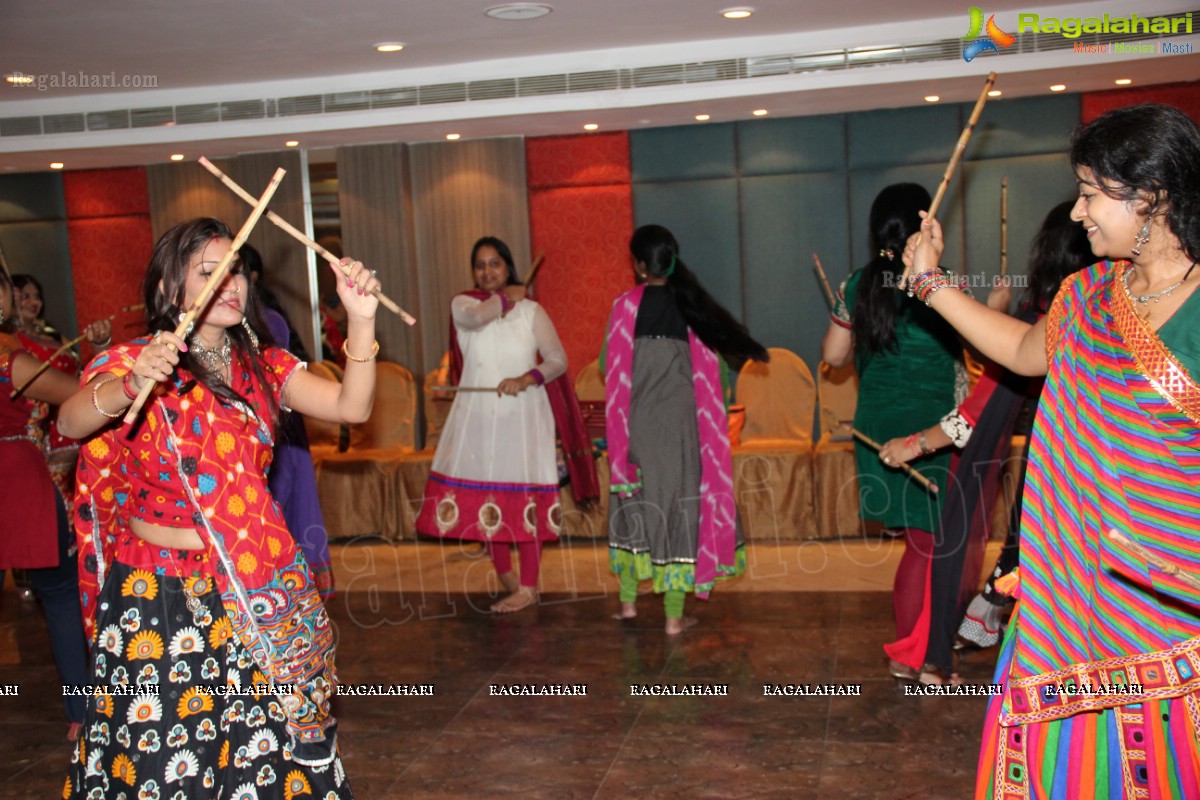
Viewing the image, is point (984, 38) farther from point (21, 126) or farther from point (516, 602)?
point (21, 126)

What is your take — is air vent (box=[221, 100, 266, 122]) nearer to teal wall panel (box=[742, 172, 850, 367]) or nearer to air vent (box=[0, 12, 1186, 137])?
air vent (box=[0, 12, 1186, 137])

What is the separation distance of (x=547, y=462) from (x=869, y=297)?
1771 mm

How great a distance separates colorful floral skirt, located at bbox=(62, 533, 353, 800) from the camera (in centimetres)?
216

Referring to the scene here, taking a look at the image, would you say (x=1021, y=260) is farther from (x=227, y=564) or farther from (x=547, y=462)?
(x=227, y=564)

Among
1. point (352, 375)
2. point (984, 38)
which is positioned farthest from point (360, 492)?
point (352, 375)

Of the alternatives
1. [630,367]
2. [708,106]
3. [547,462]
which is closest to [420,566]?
[547,462]

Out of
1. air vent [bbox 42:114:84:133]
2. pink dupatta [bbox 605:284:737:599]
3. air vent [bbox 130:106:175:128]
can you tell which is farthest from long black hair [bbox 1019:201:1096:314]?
air vent [bbox 42:114:84:133]

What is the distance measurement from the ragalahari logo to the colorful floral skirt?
14.5 feet

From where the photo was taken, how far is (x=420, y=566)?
19.1 feet

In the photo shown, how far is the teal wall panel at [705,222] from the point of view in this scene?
716cm

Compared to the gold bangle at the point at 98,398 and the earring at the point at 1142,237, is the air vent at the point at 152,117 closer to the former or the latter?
the gold bangle at the point at 98,398

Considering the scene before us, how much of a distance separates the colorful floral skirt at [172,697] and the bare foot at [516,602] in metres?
2.59

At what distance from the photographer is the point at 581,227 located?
7.36 m

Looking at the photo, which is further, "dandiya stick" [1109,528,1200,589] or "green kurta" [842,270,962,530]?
"green kurta" [842,270,962,530]
